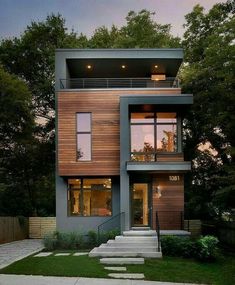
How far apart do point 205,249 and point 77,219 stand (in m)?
8.66

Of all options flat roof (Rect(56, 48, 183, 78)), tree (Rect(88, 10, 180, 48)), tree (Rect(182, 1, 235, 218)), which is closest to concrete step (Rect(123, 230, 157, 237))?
tree (Rect(182, 1, 235, 218))

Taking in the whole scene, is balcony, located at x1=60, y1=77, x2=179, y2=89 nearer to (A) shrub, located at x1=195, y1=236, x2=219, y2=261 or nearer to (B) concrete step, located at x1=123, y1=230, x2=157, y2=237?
(B) concrete step, located at x1=123, y1=230, x2=157, y2=237

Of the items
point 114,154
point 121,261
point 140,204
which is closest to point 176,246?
point 121,261

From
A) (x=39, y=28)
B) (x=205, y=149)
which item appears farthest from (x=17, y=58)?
(x=205, y=149)

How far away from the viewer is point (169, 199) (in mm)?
23094

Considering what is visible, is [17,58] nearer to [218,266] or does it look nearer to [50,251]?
[50,251]

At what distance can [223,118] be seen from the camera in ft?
81.0

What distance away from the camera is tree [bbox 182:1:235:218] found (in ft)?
82.7

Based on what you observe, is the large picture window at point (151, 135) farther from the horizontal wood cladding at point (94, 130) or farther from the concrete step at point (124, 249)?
the concrete step at point (124, 249)

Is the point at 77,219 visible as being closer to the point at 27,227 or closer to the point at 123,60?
the point at 123,60

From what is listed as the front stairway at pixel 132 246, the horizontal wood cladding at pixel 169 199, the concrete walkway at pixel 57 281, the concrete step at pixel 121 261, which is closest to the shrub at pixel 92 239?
the front stairway at pixel 132 246

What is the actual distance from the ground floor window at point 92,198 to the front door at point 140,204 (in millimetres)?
1361

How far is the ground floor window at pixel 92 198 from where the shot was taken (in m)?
23.5

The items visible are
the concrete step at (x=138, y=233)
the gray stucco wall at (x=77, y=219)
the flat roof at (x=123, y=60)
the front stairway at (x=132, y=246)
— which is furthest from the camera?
the flat roof at (x=123, y=60)
